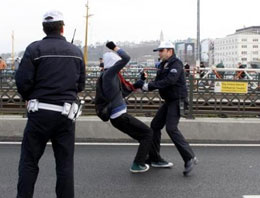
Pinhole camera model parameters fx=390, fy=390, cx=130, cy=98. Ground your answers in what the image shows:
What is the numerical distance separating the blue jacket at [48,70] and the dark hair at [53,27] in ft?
0.16

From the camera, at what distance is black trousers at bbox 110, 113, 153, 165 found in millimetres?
5539

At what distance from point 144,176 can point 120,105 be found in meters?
1.09

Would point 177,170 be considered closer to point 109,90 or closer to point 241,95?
point 109,90

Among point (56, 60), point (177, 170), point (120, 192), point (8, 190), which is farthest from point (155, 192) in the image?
point (56, 60)

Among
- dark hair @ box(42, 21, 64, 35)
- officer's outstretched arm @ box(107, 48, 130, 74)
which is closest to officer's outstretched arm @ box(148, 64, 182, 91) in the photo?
officer's outstretched arm @ box(107, 48, 130, 74)

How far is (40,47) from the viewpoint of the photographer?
12.2 feet

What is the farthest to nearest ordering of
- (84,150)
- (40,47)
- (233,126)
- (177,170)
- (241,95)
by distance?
(241,95)
(233,126)
(84,150)
(177,170)
(40,47)

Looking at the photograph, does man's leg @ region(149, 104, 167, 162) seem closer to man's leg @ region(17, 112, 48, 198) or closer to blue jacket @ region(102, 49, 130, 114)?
blue jacket @ region(102, 49, 130, 114)

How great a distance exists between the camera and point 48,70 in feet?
12.2

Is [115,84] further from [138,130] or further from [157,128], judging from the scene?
[157,128]

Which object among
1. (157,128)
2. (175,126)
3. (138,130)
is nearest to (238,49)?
Answer: (157,128)

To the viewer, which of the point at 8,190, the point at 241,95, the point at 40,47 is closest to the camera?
the point at 40,47

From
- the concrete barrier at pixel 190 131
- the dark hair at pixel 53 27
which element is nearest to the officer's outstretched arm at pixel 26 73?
the dark hair at pixel 53 27

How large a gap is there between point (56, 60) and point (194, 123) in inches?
190
